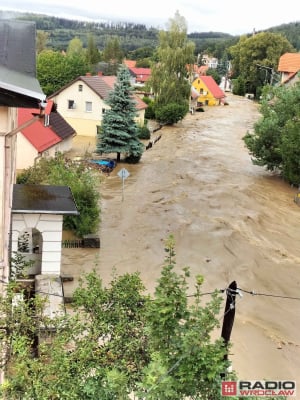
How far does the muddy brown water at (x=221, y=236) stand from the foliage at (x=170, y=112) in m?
11.1

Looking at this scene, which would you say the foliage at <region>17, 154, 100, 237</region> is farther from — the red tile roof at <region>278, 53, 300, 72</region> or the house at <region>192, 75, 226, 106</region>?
the house at <region>192, 75, 226, 106</region>

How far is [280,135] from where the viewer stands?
1158 inches

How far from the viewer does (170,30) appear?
167ft

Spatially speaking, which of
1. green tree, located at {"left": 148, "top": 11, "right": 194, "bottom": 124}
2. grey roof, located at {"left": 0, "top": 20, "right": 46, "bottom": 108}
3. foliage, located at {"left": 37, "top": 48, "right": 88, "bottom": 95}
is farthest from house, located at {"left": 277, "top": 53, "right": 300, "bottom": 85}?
grey roof, located at {"left": 0, "top": 20, "right": 46, "bottom": 108}

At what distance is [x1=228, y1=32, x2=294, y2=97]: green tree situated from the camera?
77.9m

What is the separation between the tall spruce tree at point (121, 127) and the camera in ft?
109

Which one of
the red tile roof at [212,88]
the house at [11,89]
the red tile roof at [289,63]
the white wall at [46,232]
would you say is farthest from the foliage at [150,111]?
the house at [11,89]

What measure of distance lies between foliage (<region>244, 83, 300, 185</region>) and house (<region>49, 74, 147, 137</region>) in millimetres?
13981

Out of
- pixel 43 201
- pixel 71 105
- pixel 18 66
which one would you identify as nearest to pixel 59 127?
pixel 71 105

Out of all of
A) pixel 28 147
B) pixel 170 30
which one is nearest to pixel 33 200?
pixel 28 147

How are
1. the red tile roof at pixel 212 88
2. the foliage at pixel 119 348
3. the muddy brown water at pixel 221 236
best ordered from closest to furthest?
the foliage at pixel 119 348
the muddy brown water at pixel 221 236
the red tile roof at pixel 212 88

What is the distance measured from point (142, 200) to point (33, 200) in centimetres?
1375

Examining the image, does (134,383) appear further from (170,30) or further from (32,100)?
(170,30)

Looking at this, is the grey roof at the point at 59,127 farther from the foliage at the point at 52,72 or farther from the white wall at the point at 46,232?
the white wall at the point at 46,232
